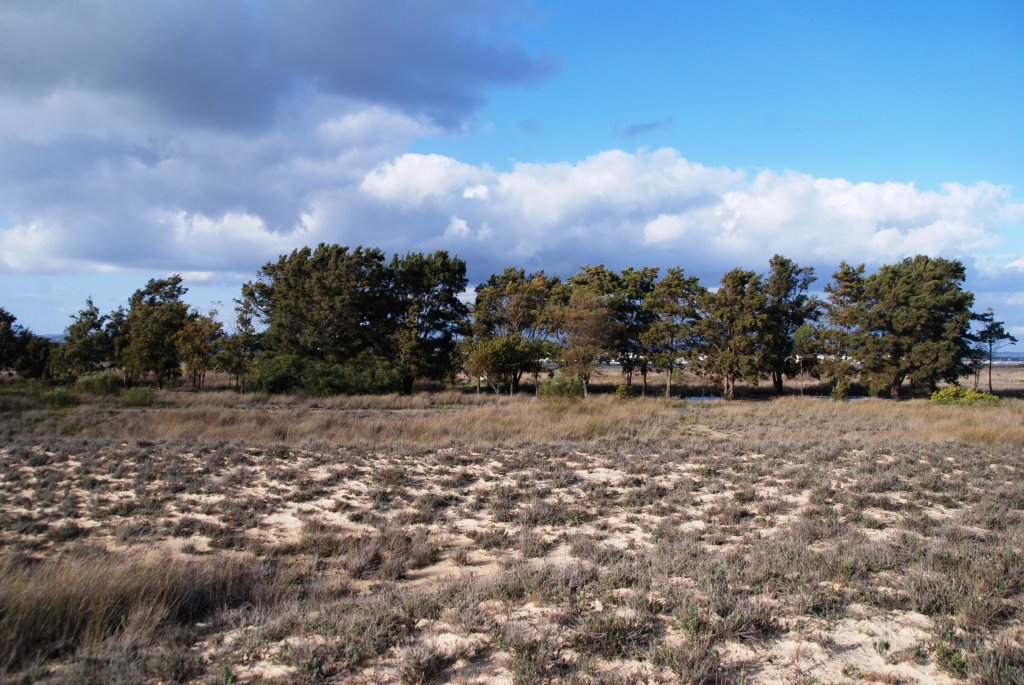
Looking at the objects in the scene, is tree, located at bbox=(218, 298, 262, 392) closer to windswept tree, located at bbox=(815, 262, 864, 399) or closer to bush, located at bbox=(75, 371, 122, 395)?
bush, located at bbox=(75, 371, 122, 395)

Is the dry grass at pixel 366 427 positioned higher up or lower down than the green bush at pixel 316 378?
lower down

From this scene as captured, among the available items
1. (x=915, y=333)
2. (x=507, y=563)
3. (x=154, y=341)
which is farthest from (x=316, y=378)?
(x=915, y=333)

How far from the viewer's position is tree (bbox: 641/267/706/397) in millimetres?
45750

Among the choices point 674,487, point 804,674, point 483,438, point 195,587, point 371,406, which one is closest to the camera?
point 804,674

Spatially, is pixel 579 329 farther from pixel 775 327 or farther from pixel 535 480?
pixel 535 480

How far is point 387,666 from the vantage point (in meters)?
4.03

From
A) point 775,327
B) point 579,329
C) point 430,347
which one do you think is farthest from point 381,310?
point 775,327

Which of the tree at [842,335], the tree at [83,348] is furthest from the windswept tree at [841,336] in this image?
the tree at [83,348]

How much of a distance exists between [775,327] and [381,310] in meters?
28.8

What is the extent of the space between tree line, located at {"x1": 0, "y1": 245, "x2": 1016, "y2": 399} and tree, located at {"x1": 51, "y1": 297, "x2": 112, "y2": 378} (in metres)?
0.10

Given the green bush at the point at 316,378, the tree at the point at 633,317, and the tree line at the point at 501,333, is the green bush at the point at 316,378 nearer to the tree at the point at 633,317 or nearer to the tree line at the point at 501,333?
the tree line at the point at 501,333

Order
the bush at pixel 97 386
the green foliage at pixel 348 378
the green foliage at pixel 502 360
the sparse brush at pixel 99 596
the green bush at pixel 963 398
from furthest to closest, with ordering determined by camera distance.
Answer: the green foliage at pixel 502 360 < the green foliage at pixel 348 378 < the bush at pixel 97 386 < the green bush at pixel 963 398 < the sparse brush at pixel 99 596

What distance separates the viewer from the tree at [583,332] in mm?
42688

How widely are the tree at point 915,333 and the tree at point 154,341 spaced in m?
46.4
